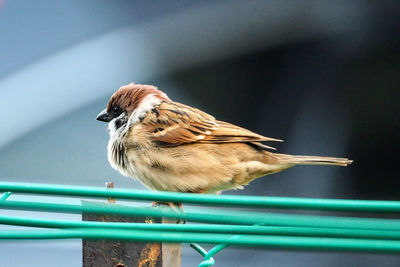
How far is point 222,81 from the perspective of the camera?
4008 millimetres

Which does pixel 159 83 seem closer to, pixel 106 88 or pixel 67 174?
pixel 106 88

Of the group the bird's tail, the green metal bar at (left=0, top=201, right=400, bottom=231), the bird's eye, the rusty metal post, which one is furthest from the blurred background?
the green metal bar at (left=0, top=201, right=400, bottom=231)

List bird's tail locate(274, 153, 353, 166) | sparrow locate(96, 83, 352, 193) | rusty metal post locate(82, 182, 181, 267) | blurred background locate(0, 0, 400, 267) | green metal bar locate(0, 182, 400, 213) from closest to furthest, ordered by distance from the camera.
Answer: green metal bar locate(0, 182, 400, 213)
rusty metal post locate(82, 182, 181, 267)
bird's tail locate(274, 153, 353, 166)
sparrow locate(96, 83, 352, 193)
blurred background locate(0, 0, 400, 267)

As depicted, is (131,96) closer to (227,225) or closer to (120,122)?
(120,122)

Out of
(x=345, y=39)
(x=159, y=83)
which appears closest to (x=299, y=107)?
(x=345, y=39)

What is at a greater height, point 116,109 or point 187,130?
point 116,109

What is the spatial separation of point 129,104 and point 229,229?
6.18 ft

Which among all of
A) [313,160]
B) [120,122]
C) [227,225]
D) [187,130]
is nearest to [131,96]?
[120,122]

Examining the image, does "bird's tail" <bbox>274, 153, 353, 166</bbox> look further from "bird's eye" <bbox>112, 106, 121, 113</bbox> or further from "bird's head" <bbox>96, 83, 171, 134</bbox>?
"bird's eye" <bbox>112, 106, 121, 113</bbox>

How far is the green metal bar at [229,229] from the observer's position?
4.15 ft

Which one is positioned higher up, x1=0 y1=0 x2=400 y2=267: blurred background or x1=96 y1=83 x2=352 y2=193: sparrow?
x1=0 y1=0 x2=400 y2=267: blurred background

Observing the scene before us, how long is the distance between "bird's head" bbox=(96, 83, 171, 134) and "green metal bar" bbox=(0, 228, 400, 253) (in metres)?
1.73

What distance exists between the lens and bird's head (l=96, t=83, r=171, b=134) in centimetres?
306

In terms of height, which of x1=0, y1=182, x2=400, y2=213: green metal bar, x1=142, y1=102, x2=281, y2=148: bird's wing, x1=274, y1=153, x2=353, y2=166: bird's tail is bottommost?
x1=0, y1=182, x2=400, y2=213: green metal bar
